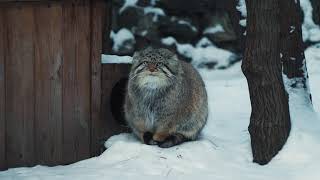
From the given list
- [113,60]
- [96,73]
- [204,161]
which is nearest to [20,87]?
[96,73]

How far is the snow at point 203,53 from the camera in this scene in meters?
11.8

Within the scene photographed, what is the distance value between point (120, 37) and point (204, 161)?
21.3ft

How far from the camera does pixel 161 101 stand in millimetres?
5980

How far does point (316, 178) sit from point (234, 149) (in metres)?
0.93

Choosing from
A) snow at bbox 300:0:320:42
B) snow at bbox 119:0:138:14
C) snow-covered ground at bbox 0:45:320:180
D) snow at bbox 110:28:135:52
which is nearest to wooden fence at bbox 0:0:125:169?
snow-covered ground at bbox 0:45:320:180

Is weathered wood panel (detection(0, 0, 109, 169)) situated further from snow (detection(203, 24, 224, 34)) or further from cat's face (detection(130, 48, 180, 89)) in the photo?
snow (detection(203, 24, 224, 34))

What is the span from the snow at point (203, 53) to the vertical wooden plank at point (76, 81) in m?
5.60

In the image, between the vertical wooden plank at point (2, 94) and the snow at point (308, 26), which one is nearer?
the vertical wooden plank at point (2, 94)

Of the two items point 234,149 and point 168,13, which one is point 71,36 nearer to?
point 234,149

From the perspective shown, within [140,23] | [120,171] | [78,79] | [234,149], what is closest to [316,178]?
[234,149]

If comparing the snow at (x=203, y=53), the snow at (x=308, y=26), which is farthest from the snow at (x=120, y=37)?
the snow at (x=308, y=26)

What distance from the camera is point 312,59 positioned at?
11.3m

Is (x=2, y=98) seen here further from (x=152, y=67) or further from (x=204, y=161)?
(x=204, y=161)

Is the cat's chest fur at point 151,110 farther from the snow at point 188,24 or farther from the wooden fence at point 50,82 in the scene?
the snow at point 188,24
